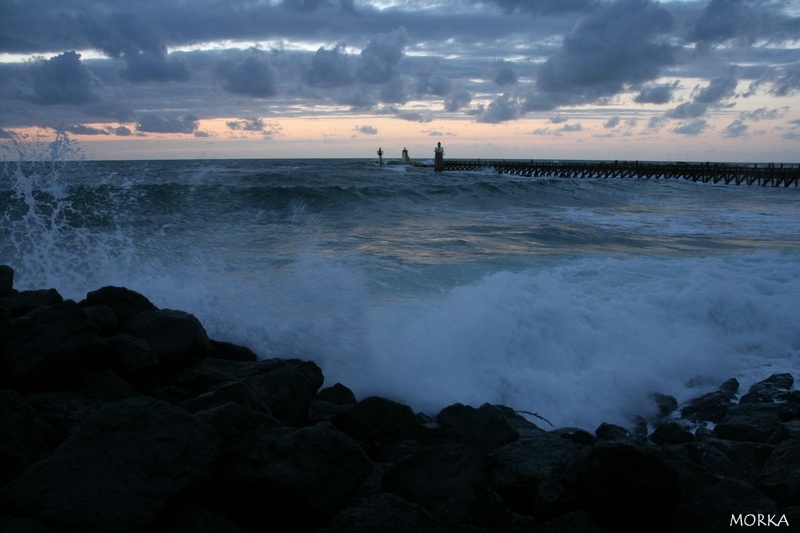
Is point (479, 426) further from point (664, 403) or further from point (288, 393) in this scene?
point (664, 403)

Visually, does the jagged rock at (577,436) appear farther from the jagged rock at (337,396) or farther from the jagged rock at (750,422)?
the jagged rock at (337,396)

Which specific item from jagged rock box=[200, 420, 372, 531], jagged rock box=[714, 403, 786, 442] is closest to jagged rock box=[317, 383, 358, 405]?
jagged rock box=[200, 420, 372, 531]

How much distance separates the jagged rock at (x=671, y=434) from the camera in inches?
221

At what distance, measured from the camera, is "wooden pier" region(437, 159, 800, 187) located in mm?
45750

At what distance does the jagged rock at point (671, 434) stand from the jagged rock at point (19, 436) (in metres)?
5.01

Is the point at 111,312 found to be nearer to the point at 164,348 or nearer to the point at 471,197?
the point at 164,348

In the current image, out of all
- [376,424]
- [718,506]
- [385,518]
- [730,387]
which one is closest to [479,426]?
[376,424]

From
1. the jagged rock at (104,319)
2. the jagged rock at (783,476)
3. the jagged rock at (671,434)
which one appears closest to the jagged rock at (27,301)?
the jagged rock at (104,319)

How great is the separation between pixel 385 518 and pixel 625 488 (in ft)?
4.46

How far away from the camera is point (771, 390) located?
6.96 metres

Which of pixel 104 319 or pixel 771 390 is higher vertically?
pixel 104 319

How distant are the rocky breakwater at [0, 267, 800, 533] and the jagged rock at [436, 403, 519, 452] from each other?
0.01m

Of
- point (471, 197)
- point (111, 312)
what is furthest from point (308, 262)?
point (471, 197)

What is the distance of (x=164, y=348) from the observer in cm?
514
